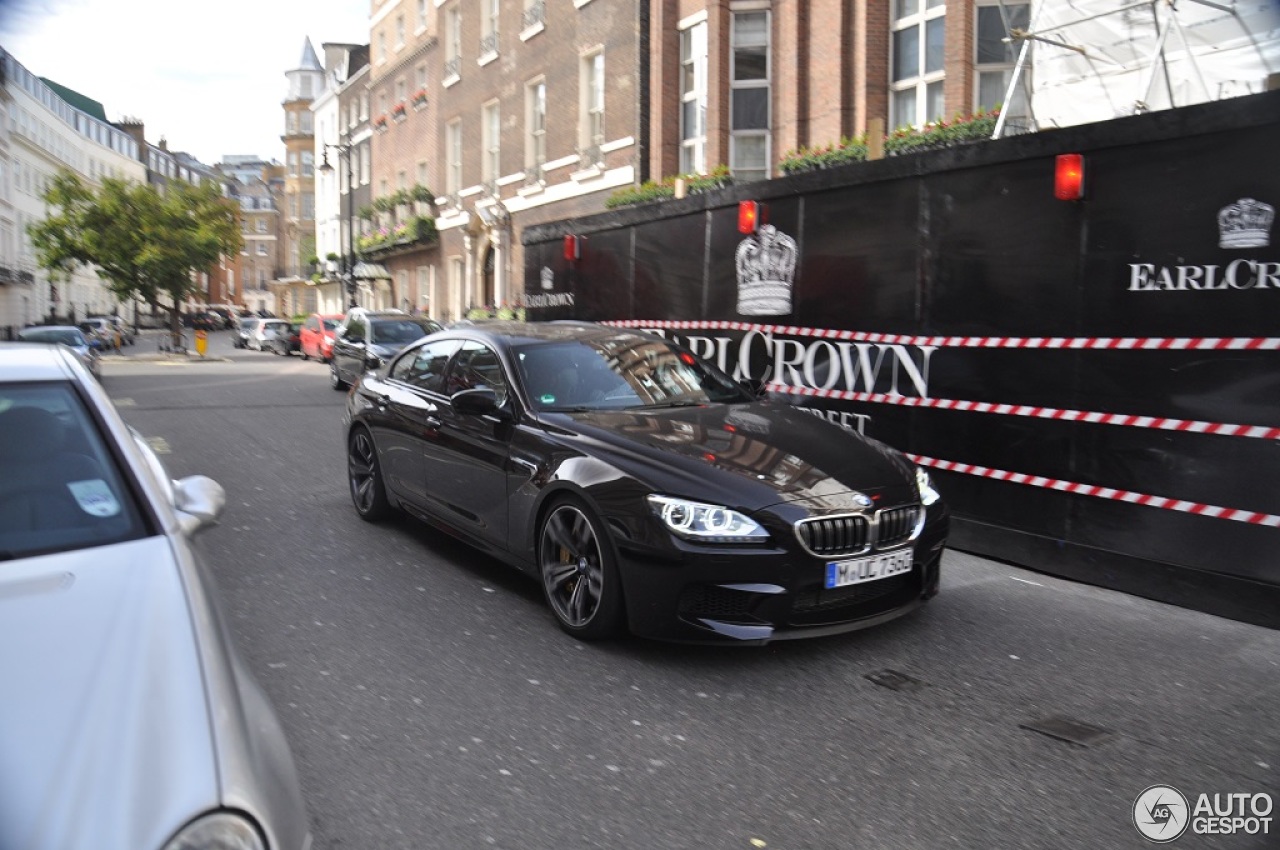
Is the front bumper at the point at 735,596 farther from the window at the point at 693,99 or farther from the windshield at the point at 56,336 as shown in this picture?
the windshield at the point at 56,336

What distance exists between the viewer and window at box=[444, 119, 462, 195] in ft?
125

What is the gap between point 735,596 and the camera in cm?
463

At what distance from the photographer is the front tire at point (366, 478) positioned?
7.65 metres

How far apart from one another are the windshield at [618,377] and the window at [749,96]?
16326mm

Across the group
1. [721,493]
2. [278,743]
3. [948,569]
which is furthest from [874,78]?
[278,743]

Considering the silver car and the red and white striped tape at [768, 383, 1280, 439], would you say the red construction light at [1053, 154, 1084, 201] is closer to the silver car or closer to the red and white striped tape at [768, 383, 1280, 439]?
the red and white striped tape at [768, 383, 1280, 439]

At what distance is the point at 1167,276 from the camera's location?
573 cm

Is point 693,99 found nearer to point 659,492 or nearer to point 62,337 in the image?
point 62,337

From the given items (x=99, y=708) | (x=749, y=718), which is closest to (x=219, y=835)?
(x=99, y=708)

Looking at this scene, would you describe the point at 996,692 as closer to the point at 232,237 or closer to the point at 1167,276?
the point at 1167,276

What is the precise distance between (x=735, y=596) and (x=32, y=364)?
2.81 meters

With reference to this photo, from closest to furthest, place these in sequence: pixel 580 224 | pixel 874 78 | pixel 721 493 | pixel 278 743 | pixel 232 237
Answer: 1. pixel 278 743
2. pixel 721 493
3. pixel 580 224
4. pixel 874 78
5. pixel 232 237

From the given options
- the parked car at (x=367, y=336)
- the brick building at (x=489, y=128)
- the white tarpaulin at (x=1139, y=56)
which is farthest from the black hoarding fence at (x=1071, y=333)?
the brick building at (x=489, y=128)

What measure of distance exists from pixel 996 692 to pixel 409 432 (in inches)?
159
